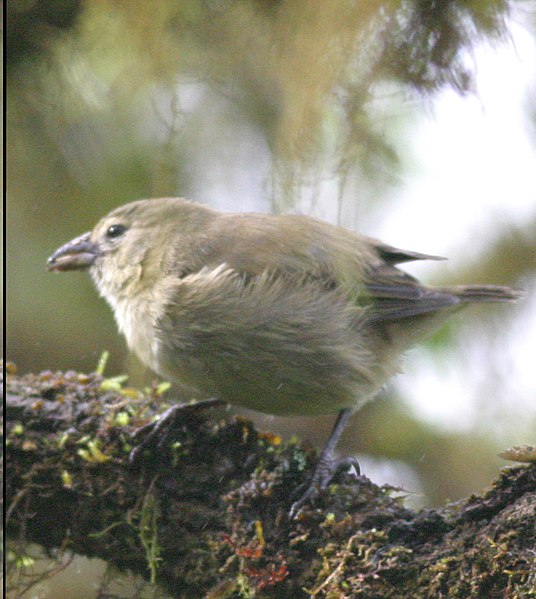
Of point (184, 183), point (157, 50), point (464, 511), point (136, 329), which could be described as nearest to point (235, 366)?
point (136, 329)

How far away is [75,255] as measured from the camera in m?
3.19

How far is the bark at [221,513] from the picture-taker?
6.15 ft

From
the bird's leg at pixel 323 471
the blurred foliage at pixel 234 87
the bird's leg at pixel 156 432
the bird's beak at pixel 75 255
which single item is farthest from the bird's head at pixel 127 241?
the bird's leg at pixel 323 471

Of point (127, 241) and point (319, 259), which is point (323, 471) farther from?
point (127, 241)

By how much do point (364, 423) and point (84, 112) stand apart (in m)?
2.17

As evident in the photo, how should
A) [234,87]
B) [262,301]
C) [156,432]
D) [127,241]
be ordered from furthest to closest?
[127,241] < [262,301] < [156,432] < [234,87]

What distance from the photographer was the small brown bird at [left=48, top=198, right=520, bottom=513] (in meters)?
2.71

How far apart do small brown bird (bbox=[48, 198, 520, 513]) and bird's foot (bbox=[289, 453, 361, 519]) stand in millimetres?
48

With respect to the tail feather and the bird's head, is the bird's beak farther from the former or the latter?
the tail feather

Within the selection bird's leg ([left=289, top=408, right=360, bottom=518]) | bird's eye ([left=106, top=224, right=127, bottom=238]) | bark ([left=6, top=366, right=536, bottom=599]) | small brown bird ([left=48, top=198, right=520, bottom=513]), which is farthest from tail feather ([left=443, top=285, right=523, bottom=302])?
bird's eye ([left=106, top=224, right=127, bottom=238])

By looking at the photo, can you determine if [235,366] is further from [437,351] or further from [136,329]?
[437,351]

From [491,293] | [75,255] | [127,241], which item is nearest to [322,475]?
[491,293]

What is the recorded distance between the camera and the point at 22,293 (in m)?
3.43

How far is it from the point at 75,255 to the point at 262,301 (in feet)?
2.87
